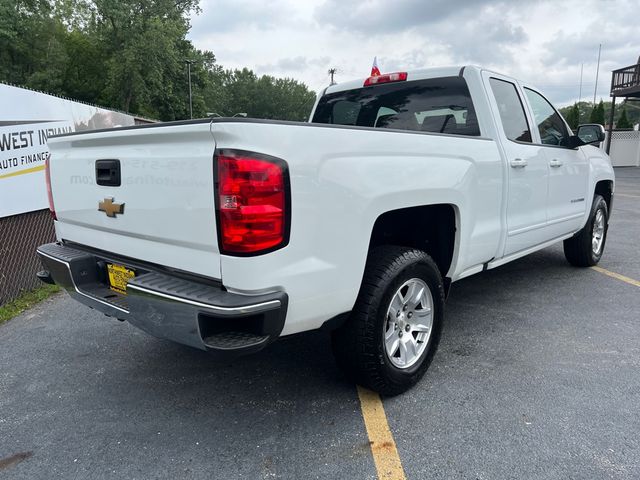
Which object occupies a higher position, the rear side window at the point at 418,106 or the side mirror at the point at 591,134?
the rear side window at the point at 418,106

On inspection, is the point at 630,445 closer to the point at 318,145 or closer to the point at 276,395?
the point at 276,395

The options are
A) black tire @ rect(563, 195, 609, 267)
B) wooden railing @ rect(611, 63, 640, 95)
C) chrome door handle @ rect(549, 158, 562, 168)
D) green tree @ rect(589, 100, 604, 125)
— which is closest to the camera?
chrome door handle @ rect(549, 158, 562, 168)

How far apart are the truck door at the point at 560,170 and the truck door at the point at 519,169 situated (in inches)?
6.7

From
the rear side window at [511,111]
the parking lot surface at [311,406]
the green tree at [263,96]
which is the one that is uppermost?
the green tree at [263,96]

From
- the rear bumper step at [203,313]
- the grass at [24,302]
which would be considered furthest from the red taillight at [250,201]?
the grass at [24,302]

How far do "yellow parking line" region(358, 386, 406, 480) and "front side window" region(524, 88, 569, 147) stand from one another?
9.57 ft

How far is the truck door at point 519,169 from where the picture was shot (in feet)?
12.2

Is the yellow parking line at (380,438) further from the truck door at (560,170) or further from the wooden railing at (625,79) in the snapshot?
the wooden railing at (625,79)

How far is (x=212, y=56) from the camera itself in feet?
235

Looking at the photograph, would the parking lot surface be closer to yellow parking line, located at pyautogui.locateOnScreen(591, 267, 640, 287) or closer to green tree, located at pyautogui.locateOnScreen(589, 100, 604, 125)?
yellow parking line, located at pyautogui.locateOnScreen(591, 267, 640, 287)

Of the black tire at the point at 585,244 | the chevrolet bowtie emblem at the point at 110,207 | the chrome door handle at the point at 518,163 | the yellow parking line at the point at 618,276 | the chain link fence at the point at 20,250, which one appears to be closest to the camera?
the chevrolet bowtie emblem at the point at 110,207

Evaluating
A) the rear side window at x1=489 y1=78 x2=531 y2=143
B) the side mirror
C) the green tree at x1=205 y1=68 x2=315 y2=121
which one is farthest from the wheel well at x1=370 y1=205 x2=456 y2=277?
the green tree at x1=205 y1=68 x2=315 y2=121

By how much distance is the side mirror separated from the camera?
4.78m

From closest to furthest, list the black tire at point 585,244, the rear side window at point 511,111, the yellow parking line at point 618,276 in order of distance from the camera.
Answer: the rear side window at point 511,111, the yellow parking line at point 618,276, the black tire at point 585,244
